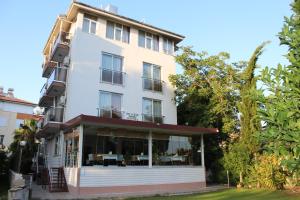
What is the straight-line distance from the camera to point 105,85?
23.8 meters

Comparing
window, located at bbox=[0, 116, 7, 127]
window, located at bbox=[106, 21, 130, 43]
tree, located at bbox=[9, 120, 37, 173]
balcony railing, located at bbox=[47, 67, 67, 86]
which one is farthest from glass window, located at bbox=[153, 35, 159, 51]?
window, located at bbox=[0, 116, 7, 127]

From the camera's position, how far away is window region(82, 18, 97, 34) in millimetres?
24130

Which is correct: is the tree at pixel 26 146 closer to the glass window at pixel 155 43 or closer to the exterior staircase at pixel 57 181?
the exterior staircase at pixel 57 181

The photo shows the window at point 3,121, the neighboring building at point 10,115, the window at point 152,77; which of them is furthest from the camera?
the window at point 3,121

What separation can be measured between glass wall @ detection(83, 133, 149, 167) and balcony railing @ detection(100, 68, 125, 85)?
562 centimetres

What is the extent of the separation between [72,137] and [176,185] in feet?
25.2

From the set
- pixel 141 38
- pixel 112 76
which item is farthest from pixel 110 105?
pixel 141 38

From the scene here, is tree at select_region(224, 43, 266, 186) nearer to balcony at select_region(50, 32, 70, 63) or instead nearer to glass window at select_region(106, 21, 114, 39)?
glass window at select_region(106, 21, 114, 39)

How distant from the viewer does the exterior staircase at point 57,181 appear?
62.6ft

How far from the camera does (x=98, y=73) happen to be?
2370cm

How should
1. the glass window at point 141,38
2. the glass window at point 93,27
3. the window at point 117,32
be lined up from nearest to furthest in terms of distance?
1. the glass window at point 93,27
2. the window at point 117,32
3. the glass window at point 141,38

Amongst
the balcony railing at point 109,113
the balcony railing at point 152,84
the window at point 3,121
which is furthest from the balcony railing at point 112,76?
the window at point 3,121

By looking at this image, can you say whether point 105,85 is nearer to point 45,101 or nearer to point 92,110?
point 92,110

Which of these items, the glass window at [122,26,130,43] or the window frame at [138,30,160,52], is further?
the window frame at [138,30,160,52]
